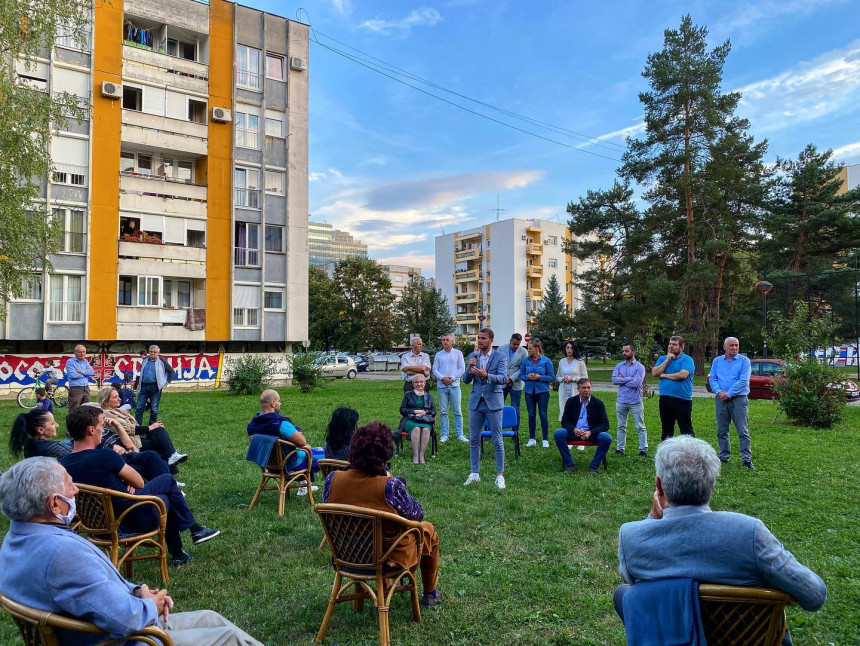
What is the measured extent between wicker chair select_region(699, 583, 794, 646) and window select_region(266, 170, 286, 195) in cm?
3024

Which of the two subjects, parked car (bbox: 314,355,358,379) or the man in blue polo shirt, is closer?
the man in blue polo shirt

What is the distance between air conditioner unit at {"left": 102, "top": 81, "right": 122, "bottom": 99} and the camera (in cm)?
2554

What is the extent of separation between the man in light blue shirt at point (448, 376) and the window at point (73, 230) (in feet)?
68.2

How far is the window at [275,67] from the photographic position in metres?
30.2

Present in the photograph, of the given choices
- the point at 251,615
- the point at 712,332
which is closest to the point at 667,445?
the point at 251,615

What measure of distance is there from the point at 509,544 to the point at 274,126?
2907cm

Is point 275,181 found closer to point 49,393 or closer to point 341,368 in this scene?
point 341,368

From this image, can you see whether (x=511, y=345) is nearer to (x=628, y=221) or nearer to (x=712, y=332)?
(x=712, y=332)

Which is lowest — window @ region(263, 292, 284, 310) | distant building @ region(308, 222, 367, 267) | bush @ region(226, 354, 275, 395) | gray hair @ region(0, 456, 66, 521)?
bush @ region(226, 354, 275, 395)

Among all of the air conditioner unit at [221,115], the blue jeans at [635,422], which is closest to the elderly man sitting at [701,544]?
the blue jeans at [635,422]

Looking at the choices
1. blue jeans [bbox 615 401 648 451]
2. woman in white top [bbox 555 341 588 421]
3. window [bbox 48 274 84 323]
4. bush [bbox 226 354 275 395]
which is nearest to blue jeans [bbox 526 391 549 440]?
woman in white top [bbox 555 341 588 421]

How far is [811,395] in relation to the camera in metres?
13.6

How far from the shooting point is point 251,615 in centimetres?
410

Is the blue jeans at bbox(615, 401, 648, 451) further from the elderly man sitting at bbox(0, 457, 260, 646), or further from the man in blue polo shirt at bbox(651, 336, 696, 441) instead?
the elderly man sitting at bbox(0, 457, 260, 646)
